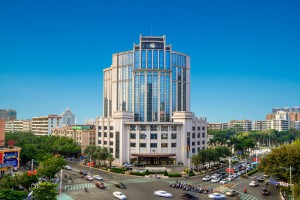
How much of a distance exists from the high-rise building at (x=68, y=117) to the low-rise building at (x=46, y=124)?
23.1 metres

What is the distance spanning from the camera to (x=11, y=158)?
6169 centimetres

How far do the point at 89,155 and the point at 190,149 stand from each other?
32.3 meters

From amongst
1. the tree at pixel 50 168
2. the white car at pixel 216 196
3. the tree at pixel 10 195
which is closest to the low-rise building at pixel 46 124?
the tree at pixel 50 168

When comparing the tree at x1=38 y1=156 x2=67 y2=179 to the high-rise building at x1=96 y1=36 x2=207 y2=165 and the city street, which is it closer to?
the city street

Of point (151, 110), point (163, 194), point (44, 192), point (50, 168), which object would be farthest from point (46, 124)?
point (44, 192)

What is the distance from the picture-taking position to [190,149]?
90.4 metres

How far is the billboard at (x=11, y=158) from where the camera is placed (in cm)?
6050

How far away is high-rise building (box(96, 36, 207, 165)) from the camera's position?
290ft

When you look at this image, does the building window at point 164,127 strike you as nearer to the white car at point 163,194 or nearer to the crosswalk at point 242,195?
the crosswalk at point 242,195

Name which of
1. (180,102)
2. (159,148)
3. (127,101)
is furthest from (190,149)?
(127,101)

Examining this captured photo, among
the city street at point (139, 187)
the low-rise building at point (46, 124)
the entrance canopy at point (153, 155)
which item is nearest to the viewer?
the city street at point (139, 187)

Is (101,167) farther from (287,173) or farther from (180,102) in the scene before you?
(287,173)

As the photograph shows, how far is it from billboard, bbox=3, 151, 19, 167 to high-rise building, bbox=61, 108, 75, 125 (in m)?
121

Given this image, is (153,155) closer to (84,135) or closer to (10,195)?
(84,135)
